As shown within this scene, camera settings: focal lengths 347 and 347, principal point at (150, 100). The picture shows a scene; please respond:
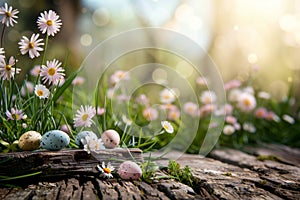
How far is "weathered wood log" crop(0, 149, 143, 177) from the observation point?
52.7 inches

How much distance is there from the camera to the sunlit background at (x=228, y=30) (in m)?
4.52

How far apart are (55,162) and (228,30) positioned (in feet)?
15.8

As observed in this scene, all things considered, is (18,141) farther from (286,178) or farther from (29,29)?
(29,29)

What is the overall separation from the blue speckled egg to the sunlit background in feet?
9.86

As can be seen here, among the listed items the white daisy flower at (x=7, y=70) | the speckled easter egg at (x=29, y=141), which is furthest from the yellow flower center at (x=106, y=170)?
the white daisy flower at (x=7, y=70)

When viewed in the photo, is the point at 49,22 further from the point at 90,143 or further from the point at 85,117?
the point at 90,143

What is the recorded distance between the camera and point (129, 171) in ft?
4.56

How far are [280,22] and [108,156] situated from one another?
460 cm

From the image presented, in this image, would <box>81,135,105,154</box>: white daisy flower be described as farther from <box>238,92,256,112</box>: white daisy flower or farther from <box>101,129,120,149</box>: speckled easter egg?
<box>238,92,256,112</box>: white daisy flower

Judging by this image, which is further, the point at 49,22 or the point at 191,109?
the point at 191,109

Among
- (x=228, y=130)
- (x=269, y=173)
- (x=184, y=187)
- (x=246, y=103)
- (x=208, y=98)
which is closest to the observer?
(x=184, y=187)

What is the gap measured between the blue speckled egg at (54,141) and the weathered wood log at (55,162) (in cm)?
2

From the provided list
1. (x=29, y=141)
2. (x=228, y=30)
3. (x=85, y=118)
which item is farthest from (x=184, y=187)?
(x=228, y=30)

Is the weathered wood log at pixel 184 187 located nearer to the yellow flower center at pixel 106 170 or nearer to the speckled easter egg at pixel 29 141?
the yellow flower center at pixel 106 170
